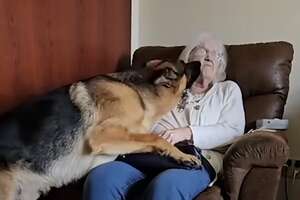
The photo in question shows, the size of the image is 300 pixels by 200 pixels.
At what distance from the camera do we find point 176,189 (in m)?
1.70

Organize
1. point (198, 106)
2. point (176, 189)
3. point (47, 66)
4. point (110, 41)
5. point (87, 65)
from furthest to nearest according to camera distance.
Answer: point (110, 41)
point (87, 65)
point (47, 66)
point (198, 106)
point (176, 189)

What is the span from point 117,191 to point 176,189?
0.78 feet

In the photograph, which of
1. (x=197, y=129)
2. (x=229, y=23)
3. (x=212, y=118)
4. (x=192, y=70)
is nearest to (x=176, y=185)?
(x=197, y=129)

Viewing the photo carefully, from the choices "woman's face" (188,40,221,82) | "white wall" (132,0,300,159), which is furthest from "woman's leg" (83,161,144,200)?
"white wall" (132,0,300,159)

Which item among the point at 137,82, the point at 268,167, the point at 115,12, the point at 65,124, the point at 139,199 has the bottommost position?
the point at 139,199

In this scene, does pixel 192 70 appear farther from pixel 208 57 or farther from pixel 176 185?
pixel 176 185

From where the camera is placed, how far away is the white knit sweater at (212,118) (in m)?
2.03

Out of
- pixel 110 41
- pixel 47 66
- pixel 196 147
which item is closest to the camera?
pixel 196 147

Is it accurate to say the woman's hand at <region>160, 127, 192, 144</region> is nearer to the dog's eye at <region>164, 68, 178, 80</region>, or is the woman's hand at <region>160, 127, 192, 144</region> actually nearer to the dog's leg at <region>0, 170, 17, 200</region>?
the dog's eye at <region>164, 68, 178, 80</region>

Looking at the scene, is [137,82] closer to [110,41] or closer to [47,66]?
[47,66]

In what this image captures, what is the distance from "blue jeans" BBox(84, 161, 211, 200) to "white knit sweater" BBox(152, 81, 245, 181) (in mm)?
207

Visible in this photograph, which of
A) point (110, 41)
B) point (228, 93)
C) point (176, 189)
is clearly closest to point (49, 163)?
point (176, 189)

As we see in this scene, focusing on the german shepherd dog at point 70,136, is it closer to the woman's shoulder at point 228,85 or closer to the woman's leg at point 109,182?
the woman's leg at point 109,182

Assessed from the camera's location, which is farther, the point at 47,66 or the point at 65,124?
the point at 47,66
